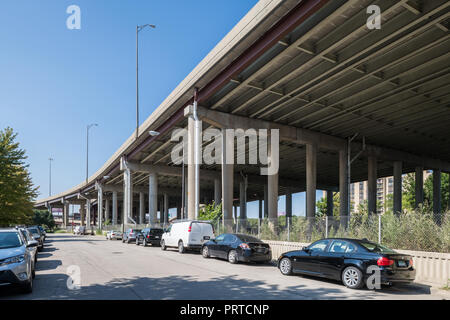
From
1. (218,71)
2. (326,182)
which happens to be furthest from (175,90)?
(326,182)

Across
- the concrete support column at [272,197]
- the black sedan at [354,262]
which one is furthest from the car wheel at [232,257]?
the concrete support column at [272,197]

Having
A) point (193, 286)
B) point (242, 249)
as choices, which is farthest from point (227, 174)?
point (193, 286)

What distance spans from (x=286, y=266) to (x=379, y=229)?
428 centimetres

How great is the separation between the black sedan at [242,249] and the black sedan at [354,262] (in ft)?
12.4

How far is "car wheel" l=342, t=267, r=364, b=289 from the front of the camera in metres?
10.7

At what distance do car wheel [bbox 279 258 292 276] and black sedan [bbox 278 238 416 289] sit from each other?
Result: 34cm

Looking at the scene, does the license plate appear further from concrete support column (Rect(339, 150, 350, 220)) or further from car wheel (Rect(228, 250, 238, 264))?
concrete support column (Rect(339, 150, 350, 220))

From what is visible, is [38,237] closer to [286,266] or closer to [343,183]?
[286,266]

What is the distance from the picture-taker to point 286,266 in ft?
43.8

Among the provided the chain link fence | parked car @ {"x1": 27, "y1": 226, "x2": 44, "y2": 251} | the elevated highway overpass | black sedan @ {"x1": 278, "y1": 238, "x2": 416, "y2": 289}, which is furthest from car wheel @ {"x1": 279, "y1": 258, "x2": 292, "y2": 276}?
parked car @ {"x1": 27, "y1": 226, "x2": 44, "y2": 251}

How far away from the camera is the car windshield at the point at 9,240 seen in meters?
10.3

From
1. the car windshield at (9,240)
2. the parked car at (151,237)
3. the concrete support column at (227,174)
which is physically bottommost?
the parked car at (151,237)

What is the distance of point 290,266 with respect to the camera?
13.2 m

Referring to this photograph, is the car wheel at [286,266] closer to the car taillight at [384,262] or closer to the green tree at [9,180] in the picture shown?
the car taillight at [384,262]
